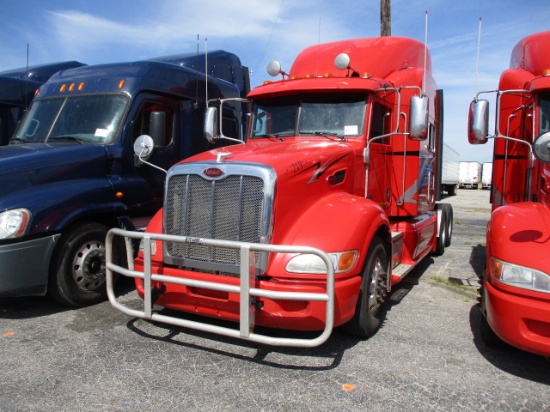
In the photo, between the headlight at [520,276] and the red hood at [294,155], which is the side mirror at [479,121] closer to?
the red hood at [294,155]

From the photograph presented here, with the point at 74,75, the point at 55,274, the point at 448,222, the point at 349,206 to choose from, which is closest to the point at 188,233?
the point at 349,206

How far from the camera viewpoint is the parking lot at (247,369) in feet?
10.2

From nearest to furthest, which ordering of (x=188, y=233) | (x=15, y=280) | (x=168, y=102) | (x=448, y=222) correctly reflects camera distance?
1. (x=188, y=233)
2. (x=15, y=280)
3. (x=168, y=102)
4. (x=448, y=222)

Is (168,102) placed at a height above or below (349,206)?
above

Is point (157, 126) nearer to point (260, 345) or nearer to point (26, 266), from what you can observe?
point (26, 266)

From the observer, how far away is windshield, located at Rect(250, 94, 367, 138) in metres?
5.14

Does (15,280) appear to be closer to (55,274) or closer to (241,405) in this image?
(55,274)

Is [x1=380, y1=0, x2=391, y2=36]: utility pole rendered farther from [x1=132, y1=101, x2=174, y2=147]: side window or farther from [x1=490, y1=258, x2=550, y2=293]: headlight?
[x1=490, y1=258, x2=550, y2=293]: headlight

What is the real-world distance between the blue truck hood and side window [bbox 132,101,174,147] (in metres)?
0.68

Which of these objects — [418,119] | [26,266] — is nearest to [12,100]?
[26,266]

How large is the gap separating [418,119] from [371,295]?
1903mm

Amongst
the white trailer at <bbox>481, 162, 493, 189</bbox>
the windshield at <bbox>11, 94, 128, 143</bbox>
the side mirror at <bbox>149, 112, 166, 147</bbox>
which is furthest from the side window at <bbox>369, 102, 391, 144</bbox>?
the white trailer at <bbox>481, 162, 493, 189</bbox>

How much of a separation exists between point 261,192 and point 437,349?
211 centimetres

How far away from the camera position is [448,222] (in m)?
9.13
